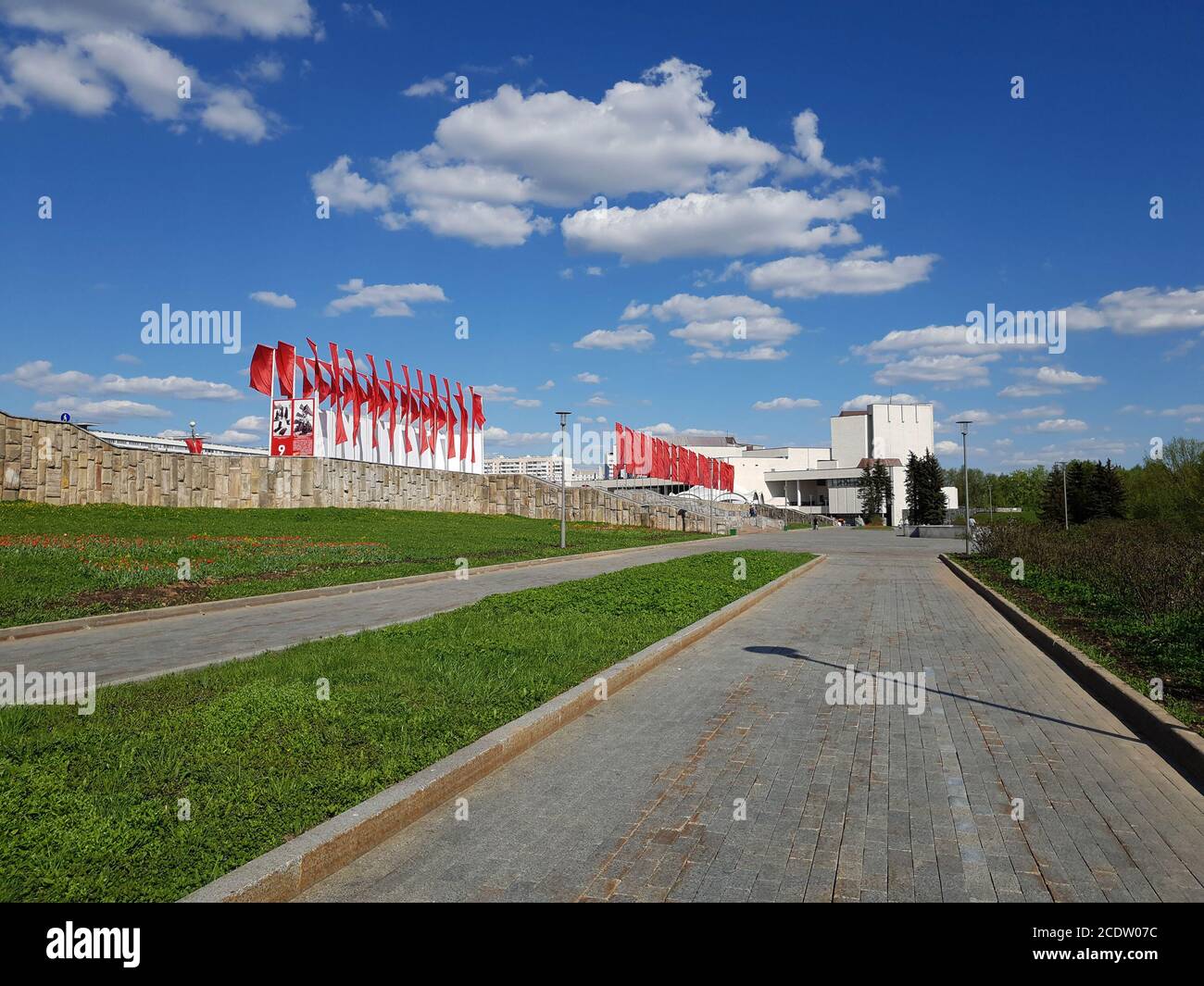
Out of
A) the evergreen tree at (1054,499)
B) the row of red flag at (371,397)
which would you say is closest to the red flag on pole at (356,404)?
the row of red flag at (371,397)

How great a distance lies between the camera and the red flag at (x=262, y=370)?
126 feet

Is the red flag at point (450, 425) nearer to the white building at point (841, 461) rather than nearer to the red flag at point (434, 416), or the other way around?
the red flag at point (434, 416)

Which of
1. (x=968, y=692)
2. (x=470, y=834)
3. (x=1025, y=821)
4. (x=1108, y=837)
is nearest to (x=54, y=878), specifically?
(x=470, y=834)

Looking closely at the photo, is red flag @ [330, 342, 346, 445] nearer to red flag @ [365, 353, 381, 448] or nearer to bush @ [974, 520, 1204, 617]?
red flag @ [365, 353, 381, 448]

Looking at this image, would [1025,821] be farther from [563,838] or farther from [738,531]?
[738,531]

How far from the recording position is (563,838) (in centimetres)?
441

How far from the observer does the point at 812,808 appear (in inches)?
191

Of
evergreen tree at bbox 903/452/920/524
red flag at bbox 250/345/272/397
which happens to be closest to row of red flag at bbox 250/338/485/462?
red flag at bbox 250/345/272/397

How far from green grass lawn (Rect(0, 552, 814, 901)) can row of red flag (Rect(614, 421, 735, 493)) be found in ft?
197

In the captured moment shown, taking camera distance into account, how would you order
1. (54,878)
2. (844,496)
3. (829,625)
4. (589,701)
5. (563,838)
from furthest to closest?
(844,496) < (829,625) < (589,701) < (563,838) < (54,878)

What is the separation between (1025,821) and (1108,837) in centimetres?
41

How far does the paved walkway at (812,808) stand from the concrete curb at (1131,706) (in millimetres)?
128

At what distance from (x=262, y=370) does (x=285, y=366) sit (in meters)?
1.12
